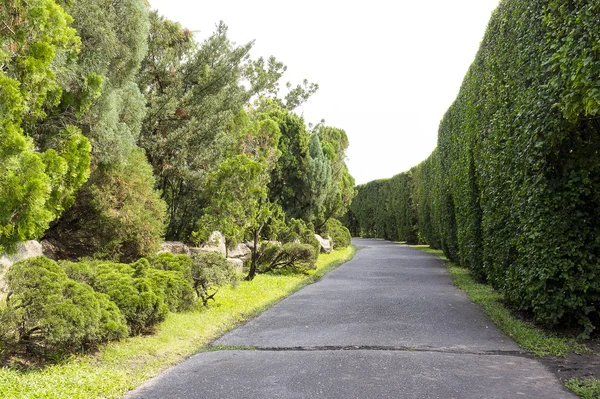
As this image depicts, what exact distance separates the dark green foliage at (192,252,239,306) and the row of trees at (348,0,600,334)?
4523mm

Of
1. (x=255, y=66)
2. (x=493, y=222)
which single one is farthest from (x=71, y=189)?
(x=255, y=66)

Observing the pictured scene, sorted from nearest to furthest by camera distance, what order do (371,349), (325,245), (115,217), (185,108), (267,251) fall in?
1. (371,349)
2. (115,217)
3. (185,108)
4. (267,251)
5. (325,245)

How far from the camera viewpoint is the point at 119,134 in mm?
7840

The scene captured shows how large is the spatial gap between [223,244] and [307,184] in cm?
647

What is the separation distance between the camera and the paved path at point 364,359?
397 centimetres

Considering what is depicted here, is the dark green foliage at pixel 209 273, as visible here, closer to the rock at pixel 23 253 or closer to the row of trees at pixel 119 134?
the row of trees at pixel 119 134

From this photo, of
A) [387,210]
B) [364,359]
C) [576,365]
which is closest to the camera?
[576,365]

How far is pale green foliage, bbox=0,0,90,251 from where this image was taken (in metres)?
4.65

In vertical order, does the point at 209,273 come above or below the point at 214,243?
below

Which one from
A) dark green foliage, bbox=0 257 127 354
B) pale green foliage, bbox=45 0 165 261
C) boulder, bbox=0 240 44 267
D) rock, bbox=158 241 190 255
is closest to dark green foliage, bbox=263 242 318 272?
rock, bbox=158 241 190 255

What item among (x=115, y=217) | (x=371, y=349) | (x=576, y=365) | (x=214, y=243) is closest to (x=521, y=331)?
(x=576, y=365)

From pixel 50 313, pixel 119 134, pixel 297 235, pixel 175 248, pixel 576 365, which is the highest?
pixel 119 134

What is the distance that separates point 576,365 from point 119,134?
7.26m

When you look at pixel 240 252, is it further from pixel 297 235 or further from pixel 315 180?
pixel 315 180
